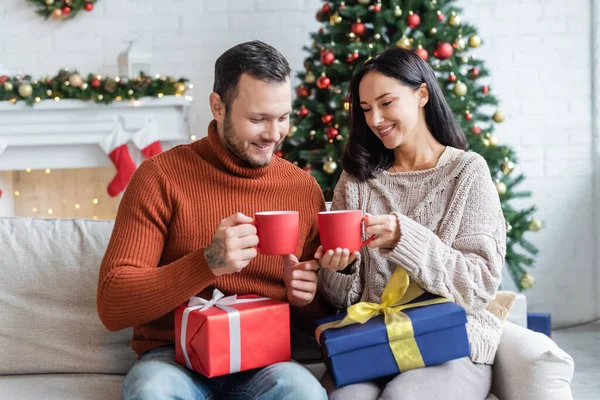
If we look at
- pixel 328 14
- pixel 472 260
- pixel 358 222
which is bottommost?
pixel 472 260

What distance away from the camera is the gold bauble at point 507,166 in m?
3.34

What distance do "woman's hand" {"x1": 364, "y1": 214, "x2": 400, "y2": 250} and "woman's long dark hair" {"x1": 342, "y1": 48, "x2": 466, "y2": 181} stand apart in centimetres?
35

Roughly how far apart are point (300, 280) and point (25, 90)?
2.68 m

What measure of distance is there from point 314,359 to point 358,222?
2.11 feet

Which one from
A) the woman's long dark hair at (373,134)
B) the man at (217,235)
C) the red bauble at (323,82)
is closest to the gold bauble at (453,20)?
the red bauble at (323,82)

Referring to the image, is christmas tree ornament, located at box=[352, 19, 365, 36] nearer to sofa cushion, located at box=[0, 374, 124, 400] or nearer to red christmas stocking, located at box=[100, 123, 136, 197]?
red christmas stocking, located at box=[100, 123, 136, 197]

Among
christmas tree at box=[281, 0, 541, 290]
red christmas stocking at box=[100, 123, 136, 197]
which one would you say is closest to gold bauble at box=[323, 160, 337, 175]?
christmas tree at box=[281, 0, 541, 290]

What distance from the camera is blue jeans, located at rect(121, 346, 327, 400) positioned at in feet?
4.76

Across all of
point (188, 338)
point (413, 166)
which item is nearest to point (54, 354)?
point (188, 338)

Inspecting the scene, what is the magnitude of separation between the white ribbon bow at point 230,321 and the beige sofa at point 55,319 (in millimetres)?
402

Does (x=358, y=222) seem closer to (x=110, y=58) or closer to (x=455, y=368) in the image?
(x=455, y=368)

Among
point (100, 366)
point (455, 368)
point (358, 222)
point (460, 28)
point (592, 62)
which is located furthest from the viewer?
point (592, 62)

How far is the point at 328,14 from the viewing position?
3443mm

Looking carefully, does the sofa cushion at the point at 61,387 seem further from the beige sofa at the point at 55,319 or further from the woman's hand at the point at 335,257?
the woman's hand at the point at 335,257
